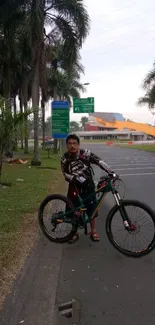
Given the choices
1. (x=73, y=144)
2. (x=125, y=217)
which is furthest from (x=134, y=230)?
(x=73, y=144)

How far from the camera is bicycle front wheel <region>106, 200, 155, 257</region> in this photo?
375 centimetres

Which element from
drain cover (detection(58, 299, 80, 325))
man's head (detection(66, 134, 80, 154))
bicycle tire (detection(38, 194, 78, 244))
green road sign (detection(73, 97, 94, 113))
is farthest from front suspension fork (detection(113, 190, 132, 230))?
green road sign (detection(73, 97, 94, 113))

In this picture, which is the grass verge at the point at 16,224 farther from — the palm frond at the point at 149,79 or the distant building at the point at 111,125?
the distant building at the point at 111,125

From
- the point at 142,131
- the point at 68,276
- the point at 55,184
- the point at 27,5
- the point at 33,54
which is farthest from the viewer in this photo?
the point at 142,131

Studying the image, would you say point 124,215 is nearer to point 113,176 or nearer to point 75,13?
point 113,176

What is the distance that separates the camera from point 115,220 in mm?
4027

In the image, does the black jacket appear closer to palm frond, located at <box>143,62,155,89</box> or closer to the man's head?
the man's head

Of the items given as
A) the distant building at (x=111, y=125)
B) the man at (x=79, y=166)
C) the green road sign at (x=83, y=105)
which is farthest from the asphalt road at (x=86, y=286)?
the distant building at (x=111, y=125)

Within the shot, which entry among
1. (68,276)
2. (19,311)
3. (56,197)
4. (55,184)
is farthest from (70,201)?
(55,184)

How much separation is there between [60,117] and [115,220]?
1211 cm

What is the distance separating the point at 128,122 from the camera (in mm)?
106375

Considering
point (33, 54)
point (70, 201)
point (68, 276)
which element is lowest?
point (68, 276)

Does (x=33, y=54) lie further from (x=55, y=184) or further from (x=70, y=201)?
(x=70, y=201)

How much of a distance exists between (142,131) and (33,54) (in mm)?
89341
